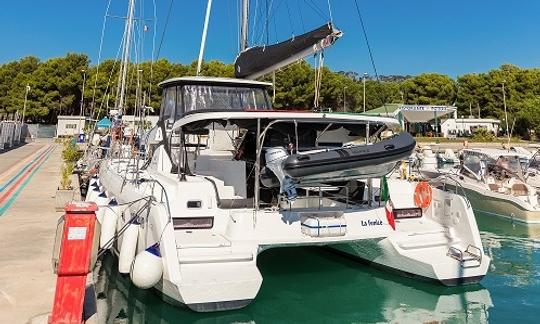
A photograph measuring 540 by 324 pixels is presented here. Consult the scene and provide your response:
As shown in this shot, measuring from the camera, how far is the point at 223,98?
8.08 meters

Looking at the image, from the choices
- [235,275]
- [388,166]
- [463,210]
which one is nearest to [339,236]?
[388,166]

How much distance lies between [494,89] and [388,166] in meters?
65.8

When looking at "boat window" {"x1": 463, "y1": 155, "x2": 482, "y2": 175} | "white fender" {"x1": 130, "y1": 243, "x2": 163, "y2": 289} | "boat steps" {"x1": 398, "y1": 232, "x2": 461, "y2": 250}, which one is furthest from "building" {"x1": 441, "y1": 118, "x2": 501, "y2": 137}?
"white fender" {"x1": 130, "y1": 243, "x2": 163, "y2": 289}

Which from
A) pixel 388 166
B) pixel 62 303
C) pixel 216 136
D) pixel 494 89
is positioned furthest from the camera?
pixel 494 89

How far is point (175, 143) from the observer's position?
7.87 m

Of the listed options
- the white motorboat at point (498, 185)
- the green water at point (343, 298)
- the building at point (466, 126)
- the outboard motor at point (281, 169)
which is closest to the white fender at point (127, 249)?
the green water at point (343, 298)

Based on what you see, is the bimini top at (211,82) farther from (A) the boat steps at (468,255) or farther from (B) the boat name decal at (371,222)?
(A) the boat steps at (468,255)

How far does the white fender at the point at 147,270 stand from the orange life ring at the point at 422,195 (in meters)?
4.10

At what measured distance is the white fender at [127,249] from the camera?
5.36 metres

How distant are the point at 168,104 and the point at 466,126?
60334mm

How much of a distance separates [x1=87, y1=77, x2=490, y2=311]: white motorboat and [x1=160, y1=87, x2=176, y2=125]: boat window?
0.20 metres

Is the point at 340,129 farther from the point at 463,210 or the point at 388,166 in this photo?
the point at 463,210

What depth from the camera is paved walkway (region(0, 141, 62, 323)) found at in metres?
4.47

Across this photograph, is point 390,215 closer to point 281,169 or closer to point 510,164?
point 281,169
